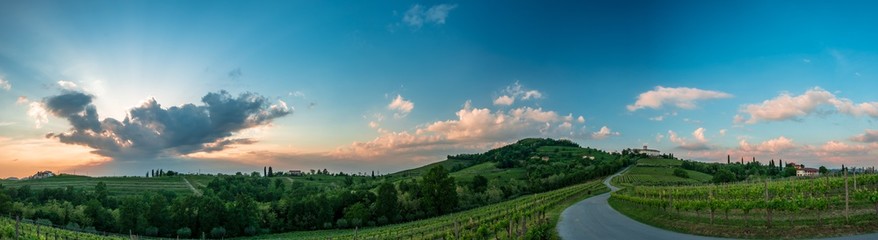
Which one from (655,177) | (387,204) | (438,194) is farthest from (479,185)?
(655,177)

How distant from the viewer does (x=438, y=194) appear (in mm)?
113938

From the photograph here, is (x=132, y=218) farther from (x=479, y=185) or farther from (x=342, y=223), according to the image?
(x=479, y=185)

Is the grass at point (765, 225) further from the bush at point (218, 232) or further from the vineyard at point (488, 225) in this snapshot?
the bush at point (218, 232)

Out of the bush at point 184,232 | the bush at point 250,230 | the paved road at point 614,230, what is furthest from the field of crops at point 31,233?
the bush at point 250,230

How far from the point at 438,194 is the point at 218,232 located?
147 ft

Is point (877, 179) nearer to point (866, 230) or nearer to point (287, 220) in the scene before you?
point (866, 230)

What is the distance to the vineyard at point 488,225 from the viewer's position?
1509 inches

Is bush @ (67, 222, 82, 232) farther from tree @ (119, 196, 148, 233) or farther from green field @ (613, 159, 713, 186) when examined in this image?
green field @ (613, 159, 713, 186)

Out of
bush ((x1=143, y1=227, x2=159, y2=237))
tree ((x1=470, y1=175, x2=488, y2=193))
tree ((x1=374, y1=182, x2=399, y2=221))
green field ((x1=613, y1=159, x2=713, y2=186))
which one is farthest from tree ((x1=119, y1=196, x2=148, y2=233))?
green field ((x1=613, y1=159, x2=713, y2=186))

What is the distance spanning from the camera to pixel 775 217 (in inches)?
1453

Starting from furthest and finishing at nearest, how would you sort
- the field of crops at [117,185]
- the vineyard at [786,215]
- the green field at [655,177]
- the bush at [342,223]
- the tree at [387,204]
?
the field of crops at [117,185] < the green field at [655,177] < the tree at [387,204] < the bush at [342,223] < the vineyard at [786,215]

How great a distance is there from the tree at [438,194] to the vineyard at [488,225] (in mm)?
12730

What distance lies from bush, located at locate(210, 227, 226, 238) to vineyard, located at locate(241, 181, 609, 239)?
7.21 metres

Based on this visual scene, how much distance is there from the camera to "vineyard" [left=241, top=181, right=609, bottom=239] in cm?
3834
